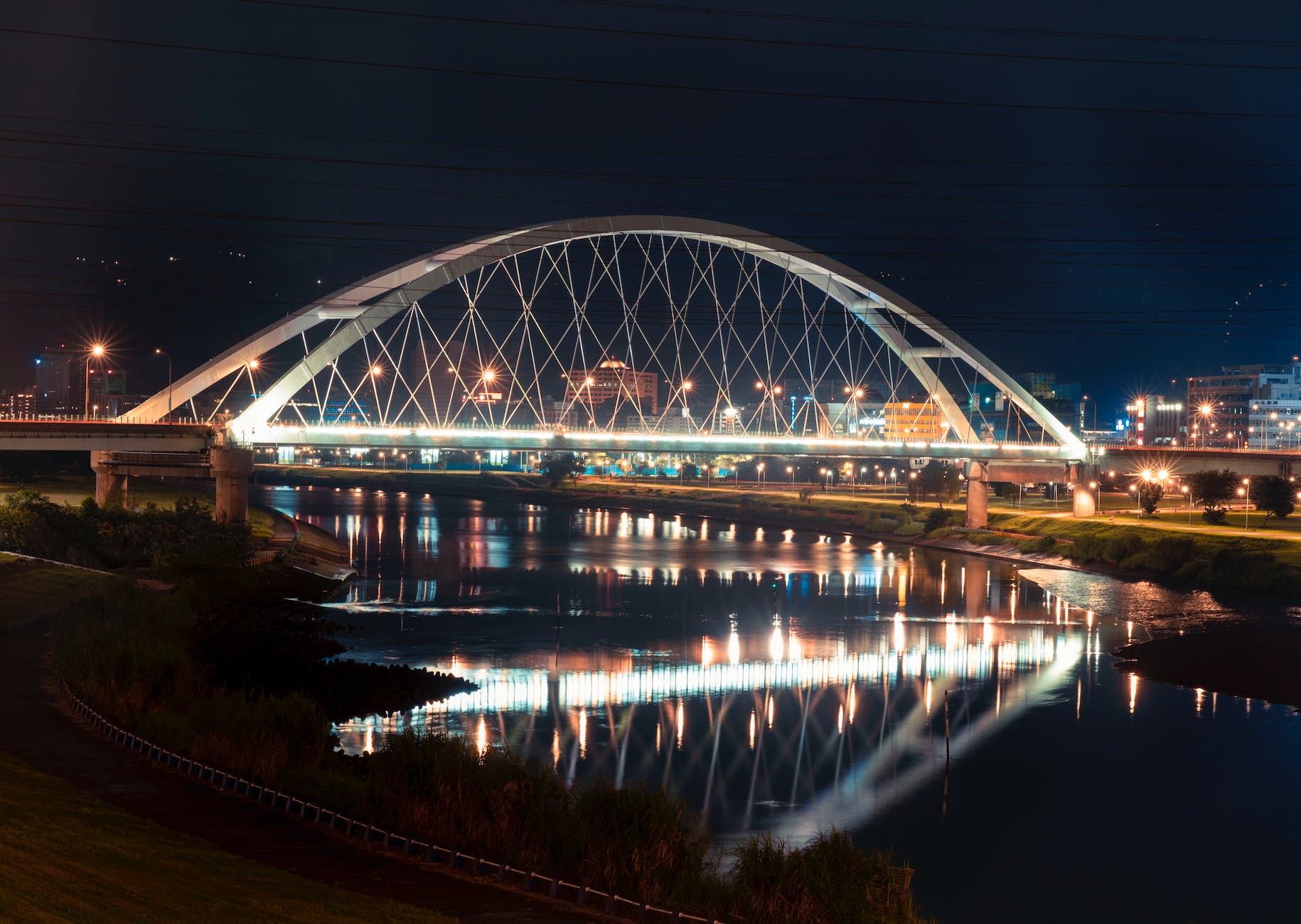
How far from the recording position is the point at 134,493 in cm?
6016

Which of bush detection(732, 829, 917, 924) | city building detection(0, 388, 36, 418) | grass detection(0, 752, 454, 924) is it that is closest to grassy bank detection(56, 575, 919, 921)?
bush detection(732, 829, 917, 924)

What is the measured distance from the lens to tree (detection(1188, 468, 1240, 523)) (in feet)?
185

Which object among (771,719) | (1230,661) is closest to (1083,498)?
(1230,661)

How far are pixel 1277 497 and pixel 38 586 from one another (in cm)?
5143

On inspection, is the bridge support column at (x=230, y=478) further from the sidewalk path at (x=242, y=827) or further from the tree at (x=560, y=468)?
the tree at (x=560, y=468)

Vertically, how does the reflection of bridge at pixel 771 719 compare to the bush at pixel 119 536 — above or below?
below

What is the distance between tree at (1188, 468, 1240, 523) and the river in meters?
13.7

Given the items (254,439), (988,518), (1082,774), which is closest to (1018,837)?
(1082,774)

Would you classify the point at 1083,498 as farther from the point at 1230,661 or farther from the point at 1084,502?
the point at 1230,661

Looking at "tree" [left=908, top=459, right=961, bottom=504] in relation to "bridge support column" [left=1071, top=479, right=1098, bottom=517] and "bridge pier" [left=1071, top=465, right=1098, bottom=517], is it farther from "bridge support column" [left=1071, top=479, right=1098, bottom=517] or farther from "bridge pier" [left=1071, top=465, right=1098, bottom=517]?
"bridge support column" [left=1071, top=479, right=1098, bottom=517]

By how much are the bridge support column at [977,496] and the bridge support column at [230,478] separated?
119 feet

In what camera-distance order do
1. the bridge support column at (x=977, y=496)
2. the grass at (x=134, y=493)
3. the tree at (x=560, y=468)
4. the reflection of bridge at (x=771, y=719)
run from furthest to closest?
the tree at (x=560, y=468)
the bridge support column at (x=977, y=496)
the grass at (x=134, y=493)
the reflection of bridge at (x=771, y=719)

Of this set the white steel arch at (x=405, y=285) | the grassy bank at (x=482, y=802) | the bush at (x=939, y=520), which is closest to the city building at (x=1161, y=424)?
the bush at (x=939, y=520)

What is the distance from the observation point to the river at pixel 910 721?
52.5 ft
